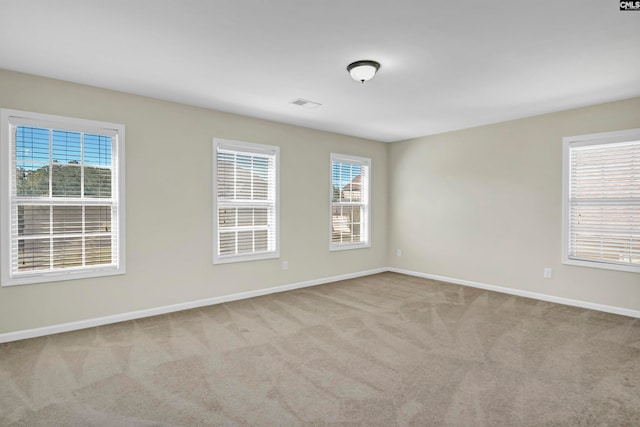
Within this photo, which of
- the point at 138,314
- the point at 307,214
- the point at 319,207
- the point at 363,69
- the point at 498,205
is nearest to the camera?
the point at 363,69

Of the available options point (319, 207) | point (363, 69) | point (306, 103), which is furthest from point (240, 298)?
point (363, 69)

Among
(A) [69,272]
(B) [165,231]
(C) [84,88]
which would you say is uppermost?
(C) [84,88]

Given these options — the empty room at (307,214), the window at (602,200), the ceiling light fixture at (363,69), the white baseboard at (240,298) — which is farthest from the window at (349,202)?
the window at (602,200)

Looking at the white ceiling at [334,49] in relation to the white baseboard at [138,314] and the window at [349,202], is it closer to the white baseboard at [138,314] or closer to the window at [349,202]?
the window at [349,202]

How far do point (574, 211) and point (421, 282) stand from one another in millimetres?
2393

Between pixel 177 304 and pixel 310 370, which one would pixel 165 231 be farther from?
pixel 310 370

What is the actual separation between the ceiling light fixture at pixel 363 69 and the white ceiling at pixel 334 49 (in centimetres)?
7

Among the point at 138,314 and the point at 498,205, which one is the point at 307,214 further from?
the point at 498,205

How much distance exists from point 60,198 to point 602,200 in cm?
617

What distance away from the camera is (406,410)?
2.21 m

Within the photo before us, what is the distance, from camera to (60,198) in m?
3.54

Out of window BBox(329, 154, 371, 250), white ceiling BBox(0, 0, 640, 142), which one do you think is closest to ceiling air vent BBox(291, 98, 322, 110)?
white ceiling BBox(0, 0, 640, 142)

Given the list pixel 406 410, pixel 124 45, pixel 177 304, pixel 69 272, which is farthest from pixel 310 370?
pixel 124 45

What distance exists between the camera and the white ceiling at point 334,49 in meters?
2.29
